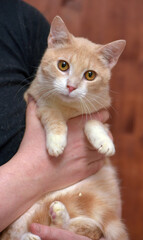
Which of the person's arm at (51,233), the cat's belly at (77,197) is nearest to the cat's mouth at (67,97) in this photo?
the cat's belly at (77,197)

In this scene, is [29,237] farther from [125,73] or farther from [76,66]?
[125,73]

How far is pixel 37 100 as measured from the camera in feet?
4.31

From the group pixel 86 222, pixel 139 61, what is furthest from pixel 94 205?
pixel 139 61

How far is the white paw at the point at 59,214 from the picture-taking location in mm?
1056

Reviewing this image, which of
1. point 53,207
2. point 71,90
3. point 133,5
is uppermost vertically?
point 133,5

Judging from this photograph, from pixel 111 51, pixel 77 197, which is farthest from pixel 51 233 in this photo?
pixel 111 51

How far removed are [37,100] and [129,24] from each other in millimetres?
1279

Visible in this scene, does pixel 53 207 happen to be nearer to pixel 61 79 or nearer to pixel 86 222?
pixel 86 222

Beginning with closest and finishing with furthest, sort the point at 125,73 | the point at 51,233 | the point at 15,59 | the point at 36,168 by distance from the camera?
the point at 51,233, the point at 36,168, the point at 15,59, the point at 125,73

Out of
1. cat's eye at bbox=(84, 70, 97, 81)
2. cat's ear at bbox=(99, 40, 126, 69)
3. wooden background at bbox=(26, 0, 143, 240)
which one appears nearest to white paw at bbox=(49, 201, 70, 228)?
cat's eye at bbox=(84, 70, 97, 81)

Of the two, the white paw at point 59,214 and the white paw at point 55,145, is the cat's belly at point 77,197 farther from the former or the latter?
the white paw at point 55,145

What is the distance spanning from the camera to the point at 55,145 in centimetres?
112

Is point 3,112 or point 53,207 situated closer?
point 53,207

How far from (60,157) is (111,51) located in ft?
2.00
